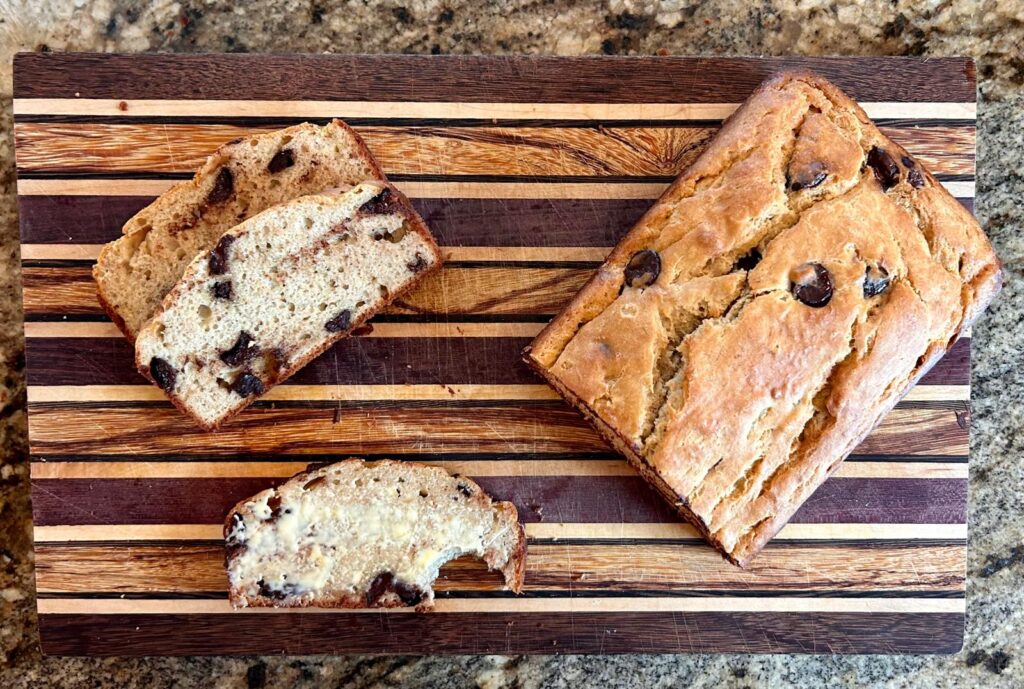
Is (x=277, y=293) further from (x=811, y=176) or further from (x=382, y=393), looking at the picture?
(x=811, y=176)

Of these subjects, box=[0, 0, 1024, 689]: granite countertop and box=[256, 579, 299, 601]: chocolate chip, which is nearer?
box=[256, 579, 299, 601]: chocolate chip

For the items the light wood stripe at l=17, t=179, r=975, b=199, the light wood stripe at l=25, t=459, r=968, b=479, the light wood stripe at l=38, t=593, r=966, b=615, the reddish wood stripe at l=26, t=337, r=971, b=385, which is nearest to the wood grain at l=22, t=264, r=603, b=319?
the reddish wood stripe at l=26, t=337, r=971, b=385

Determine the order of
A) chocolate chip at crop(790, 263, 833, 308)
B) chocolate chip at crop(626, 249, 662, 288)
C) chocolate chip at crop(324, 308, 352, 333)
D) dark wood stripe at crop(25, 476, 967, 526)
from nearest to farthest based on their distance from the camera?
1. chocolate chip at crop(790, 263, 833, 308)
2. chocolate chip at crop(626, 249, 662, 288)
3. chocolate chip at crop(324, 308, 352, 333)
4. dark wood stripe at crop(25, 476, 967, 526)

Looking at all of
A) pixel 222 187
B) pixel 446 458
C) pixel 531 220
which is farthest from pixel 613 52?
pixel 446 458

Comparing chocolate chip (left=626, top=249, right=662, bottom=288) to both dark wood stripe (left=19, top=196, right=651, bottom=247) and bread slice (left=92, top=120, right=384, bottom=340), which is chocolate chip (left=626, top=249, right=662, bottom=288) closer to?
dark wood stripe (left=19, top=196, right=651, bottom=247)

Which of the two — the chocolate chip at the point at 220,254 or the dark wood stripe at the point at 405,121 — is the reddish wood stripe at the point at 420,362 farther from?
the dark wood stripe at the point at 405,121

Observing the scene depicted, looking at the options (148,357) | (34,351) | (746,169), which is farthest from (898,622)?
Result: (34,351)
